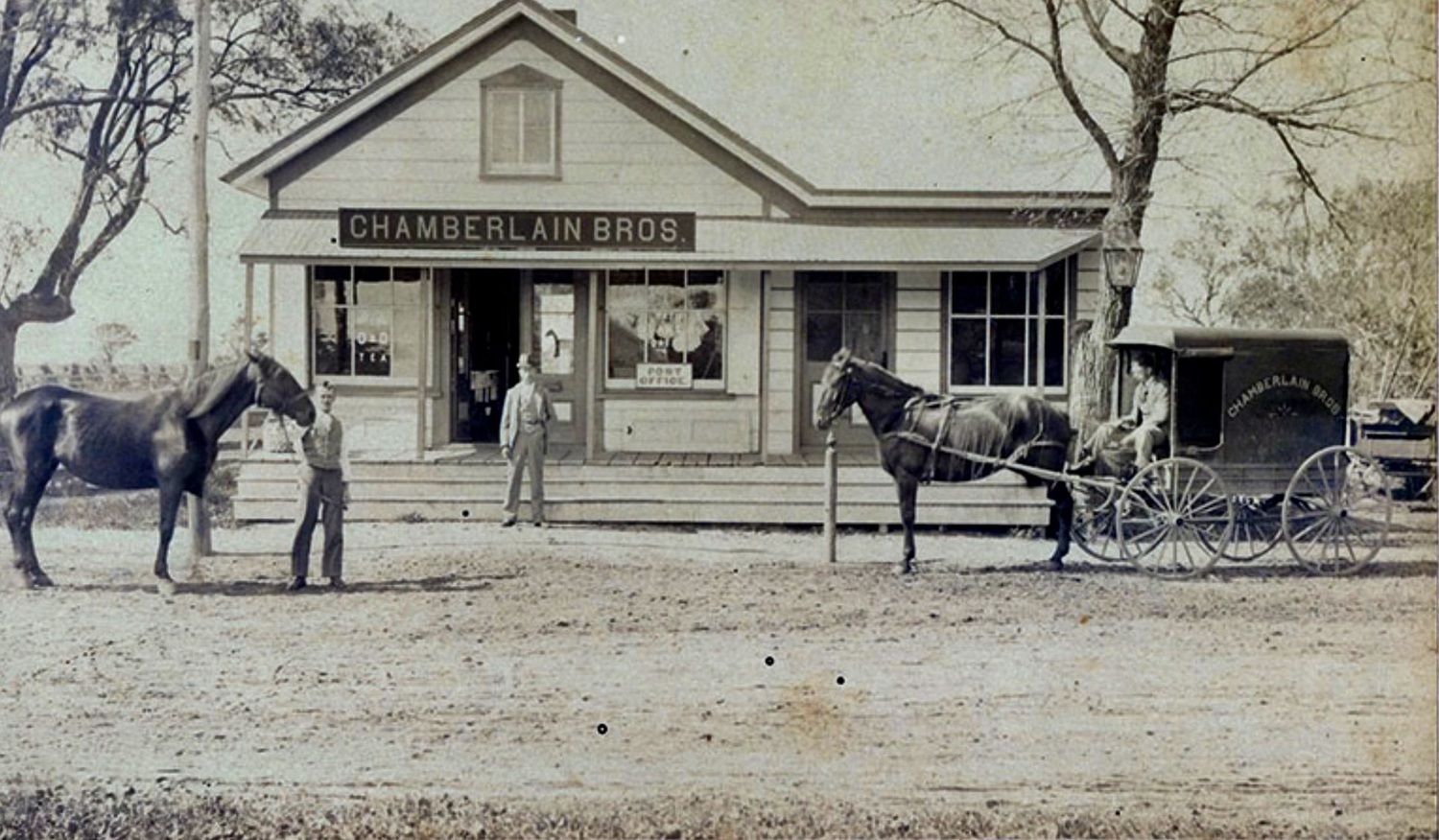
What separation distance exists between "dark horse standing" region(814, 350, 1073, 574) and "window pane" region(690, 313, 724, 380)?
1.41 ft

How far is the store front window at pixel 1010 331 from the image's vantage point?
4.23m

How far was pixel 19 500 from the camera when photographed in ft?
13.8

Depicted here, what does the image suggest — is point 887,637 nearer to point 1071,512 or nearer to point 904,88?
point 1071,512

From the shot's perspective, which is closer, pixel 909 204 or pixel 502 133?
pixel 502 133

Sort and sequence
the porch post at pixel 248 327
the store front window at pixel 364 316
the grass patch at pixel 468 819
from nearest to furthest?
the grass patch at pixel 468 819, the porch post at pixel 248 327, the store front window at pixel 364 316

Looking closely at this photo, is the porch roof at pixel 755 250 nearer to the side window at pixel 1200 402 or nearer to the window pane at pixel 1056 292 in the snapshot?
the window pane at pixel 1056 292

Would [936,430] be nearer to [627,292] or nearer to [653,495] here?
[653,495]

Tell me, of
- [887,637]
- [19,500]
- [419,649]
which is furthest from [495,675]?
[19,500]

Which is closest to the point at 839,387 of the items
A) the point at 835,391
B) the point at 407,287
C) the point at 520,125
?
Result: the point at 835,391

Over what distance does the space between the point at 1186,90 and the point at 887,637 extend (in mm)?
2336

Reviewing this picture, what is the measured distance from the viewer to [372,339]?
4332 millimetres

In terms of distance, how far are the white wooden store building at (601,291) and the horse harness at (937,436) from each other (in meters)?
0.08

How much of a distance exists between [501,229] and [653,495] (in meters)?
1.14

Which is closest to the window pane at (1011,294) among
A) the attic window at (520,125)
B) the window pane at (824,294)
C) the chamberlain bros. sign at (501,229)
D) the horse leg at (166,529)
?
the window pane at (824,294)
